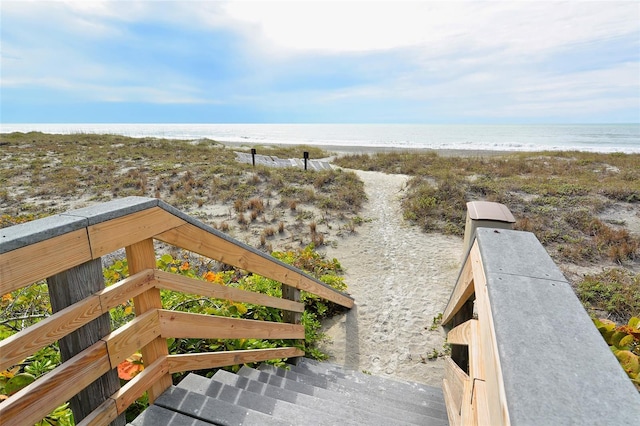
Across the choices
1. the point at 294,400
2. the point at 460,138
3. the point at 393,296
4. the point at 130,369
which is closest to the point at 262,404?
the point at 294,400

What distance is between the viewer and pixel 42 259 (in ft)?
3.99

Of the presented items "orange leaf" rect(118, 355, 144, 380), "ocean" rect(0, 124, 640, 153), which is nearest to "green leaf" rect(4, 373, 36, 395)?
"orange leaf" rect(118, 355, 144, 380)

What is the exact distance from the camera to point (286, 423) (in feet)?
7.07

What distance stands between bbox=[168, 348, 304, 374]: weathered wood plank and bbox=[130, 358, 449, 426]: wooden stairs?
0.33 feet

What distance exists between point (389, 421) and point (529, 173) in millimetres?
16831

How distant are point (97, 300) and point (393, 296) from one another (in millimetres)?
5548

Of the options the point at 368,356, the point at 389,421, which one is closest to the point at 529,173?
the point at 368,356

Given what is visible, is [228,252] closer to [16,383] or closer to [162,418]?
[162,418]

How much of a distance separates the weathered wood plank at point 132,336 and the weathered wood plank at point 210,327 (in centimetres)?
6

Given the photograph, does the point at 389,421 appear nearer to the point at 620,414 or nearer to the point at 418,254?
the point at 620,414

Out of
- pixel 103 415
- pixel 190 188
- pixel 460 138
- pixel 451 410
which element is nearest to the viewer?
pixel 103 415

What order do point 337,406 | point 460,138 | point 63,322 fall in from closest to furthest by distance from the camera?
point 63,322 < point 337,406 < point 460,138

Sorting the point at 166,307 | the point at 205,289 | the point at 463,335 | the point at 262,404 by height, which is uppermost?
the point at 205,289

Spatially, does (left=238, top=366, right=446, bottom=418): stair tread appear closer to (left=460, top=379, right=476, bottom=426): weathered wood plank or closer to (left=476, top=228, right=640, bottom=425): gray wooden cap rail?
(left=460, top=379, right=476, bottom=426): weathered wood plank
